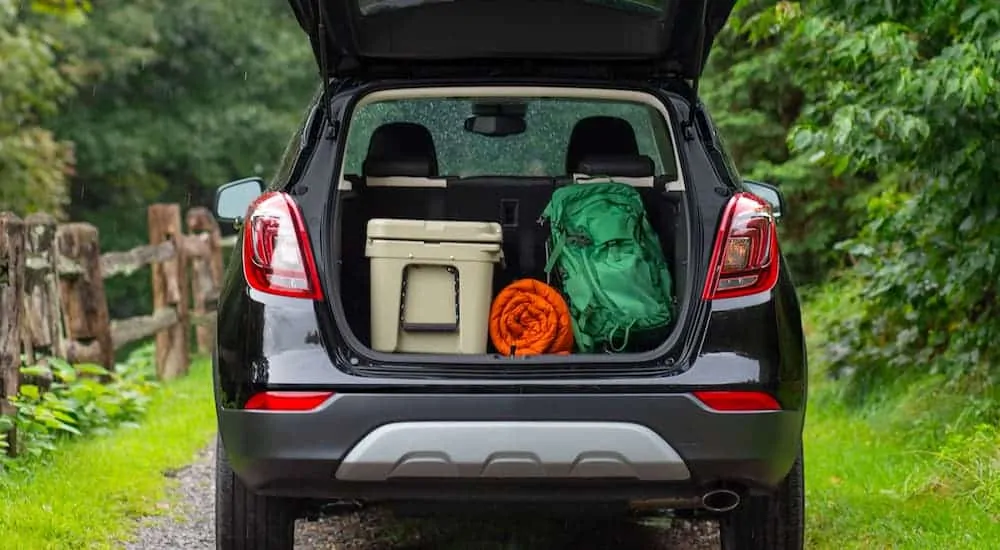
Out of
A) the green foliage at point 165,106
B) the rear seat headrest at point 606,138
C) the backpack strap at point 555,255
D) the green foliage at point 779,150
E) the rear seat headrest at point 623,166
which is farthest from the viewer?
the green foliage at point 165,106

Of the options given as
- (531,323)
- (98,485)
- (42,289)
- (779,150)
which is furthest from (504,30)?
(779,150)

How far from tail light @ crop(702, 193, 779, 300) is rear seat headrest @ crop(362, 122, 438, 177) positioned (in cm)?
142

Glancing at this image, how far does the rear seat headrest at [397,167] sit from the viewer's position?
16.6 feet

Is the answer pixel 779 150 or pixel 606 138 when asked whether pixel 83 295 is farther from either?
pixel 779 150

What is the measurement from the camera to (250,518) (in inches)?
168

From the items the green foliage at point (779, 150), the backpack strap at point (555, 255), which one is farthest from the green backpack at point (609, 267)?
the green foliage at point (779, 150)

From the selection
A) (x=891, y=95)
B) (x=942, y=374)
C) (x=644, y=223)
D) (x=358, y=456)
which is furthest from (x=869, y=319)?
(x=358, y=456)

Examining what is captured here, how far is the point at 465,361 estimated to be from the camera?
3836 mm

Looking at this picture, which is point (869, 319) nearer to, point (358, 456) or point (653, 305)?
point (653, 305)

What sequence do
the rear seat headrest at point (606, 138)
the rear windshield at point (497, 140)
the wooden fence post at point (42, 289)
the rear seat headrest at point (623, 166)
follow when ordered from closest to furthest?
the rear seat headrest at point (623, 166) → the rear seat headrest at point (606, 138) → the wooden fence post at point (42, 289) → the rear windshield at point (497, 140)

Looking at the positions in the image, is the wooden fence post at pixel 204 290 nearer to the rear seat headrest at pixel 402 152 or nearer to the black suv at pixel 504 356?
the rear seat headrest at pixel 402 152

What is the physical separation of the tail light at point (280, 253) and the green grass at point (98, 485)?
4.82 feet

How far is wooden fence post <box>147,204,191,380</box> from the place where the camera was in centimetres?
1144

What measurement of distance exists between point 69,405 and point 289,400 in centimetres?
379
